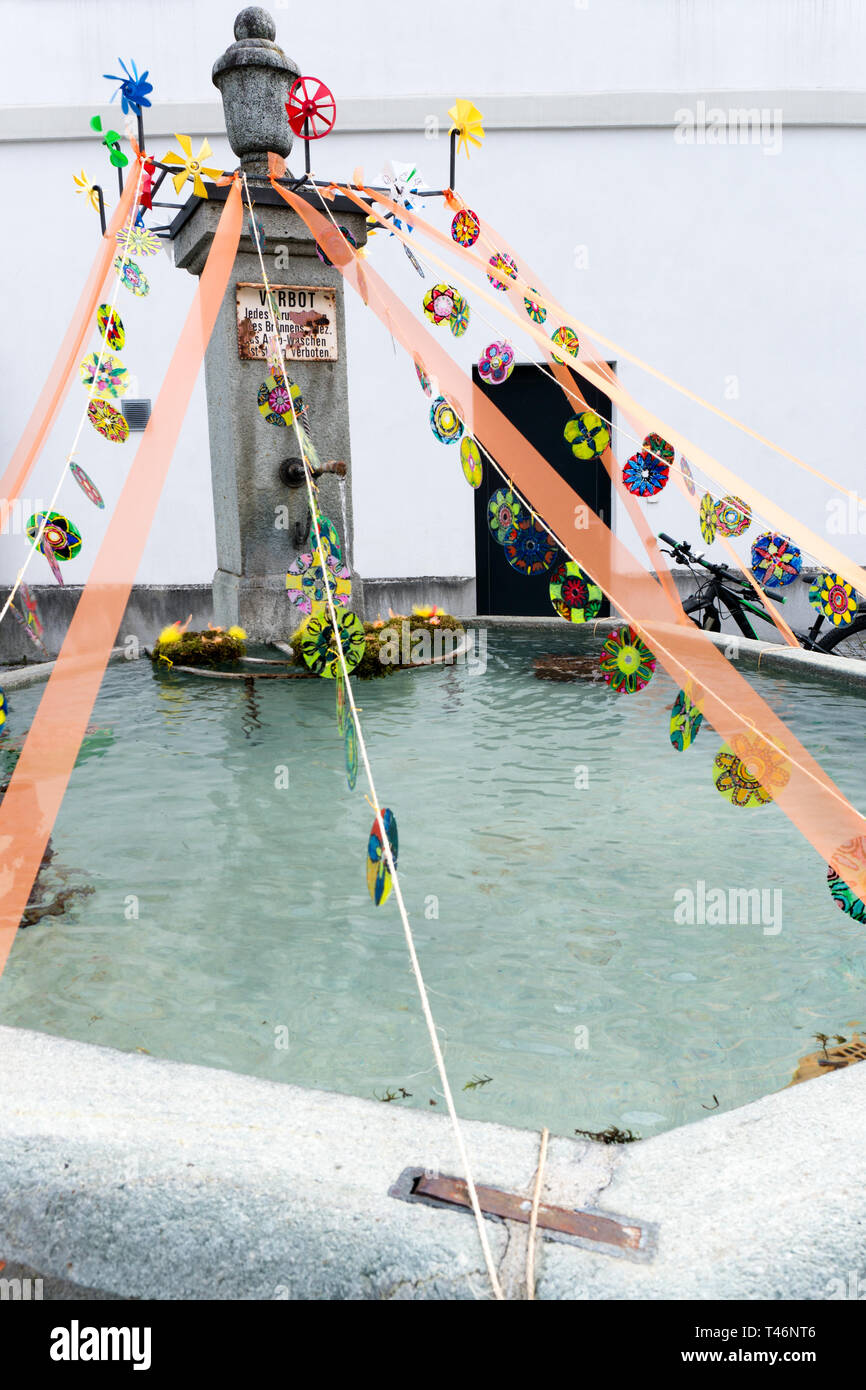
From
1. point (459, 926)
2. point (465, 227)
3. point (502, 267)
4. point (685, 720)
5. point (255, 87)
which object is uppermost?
point (255, 87)

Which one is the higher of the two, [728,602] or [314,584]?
[314,584]

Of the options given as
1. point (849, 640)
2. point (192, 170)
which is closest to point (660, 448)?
point (192, 170)

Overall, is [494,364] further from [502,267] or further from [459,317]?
[502,267]

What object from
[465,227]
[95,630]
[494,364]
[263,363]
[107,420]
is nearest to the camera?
[494,364]

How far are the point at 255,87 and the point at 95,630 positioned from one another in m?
3.75

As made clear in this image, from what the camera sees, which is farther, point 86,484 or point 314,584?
point 314,584

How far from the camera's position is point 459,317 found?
4324mm

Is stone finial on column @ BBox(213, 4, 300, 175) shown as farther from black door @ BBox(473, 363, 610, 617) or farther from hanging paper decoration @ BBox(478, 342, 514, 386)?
black door @ BBox(473, 363, 610, 617)

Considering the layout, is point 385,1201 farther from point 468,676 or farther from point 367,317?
point 367,317

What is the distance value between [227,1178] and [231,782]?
2627 millimetres

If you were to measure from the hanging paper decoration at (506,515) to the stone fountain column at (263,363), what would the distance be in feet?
9.94

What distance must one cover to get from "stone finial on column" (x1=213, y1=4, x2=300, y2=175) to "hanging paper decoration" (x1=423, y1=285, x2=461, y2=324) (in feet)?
Answer: 8.17
